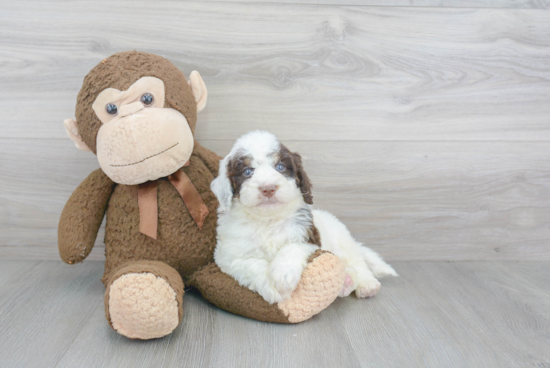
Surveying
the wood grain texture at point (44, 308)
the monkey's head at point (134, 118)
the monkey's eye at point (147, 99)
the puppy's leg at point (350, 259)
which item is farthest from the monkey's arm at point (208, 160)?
the wood grain texture at point (44, 308)

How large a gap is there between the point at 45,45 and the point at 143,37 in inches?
13.3

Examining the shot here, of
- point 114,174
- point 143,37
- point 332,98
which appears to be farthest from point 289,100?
point 114,174

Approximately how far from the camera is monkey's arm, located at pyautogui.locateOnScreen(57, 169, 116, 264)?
47.8 inches

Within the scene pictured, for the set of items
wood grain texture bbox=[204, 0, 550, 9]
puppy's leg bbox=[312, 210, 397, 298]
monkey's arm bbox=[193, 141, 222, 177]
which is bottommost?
puppy's leg bbox=[312, 210, 397, 298]

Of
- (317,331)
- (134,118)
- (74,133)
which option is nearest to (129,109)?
(134,118)

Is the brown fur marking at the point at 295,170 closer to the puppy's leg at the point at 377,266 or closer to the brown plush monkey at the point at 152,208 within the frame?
the brown plush monkey at the point at 152,208

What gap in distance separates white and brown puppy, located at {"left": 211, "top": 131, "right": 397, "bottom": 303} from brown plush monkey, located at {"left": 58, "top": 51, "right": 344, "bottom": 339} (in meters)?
0.04

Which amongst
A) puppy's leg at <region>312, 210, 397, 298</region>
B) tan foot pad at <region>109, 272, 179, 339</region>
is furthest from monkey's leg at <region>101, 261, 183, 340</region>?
puppy's leg at <region>312, 210, 397, 298</region>

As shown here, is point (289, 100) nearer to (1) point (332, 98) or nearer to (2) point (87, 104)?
(1) point (332, 98)

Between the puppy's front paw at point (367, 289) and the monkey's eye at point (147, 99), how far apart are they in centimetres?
82

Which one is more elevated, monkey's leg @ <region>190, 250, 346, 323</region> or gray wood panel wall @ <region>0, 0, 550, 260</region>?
gray wood panel wall @ <region>0, 0, 550, 260</region>

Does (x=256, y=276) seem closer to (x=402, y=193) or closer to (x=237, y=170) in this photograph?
(x=237, y=170)

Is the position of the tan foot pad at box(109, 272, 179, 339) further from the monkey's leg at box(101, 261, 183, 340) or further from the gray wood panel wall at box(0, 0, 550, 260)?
the gray wood panel wall at box(0, 0, 550, 260)

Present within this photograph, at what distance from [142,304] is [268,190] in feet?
1.32
